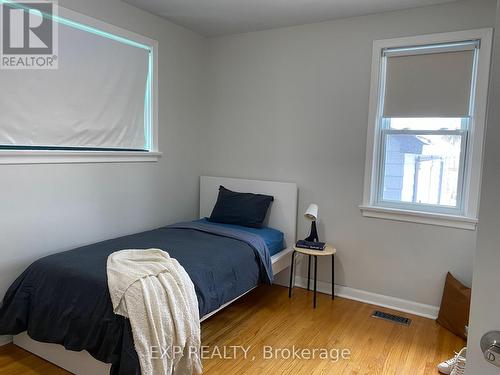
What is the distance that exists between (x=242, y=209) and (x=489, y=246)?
295 centimetres

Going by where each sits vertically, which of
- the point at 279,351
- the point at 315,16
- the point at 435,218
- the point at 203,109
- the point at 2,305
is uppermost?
the point at 315,16

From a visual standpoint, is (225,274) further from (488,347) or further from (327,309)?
(488,347)

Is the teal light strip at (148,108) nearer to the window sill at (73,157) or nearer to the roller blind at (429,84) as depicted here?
the window sill at (73,157)

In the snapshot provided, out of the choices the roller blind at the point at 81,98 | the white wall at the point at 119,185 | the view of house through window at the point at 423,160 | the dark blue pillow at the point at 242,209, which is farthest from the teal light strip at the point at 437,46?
the roller blind at the point at 81,98

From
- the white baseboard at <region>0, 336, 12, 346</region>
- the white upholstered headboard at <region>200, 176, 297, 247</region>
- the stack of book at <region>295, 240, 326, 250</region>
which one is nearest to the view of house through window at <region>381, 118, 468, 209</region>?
the stack of book at <region>295, 240, 326, 250</region>

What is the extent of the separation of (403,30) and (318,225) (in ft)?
6.03

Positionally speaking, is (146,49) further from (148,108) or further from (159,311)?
(159,311)

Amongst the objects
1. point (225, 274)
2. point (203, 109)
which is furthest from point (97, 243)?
point (203, 109)

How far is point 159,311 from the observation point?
1918 mm

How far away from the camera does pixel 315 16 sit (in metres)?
3.29

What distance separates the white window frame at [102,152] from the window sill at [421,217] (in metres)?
2.02

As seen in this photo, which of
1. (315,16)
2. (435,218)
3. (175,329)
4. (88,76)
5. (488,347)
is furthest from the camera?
(315,16)

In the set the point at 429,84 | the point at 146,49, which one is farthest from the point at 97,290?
the point at 429,84

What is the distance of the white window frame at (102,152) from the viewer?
2.48 metres
